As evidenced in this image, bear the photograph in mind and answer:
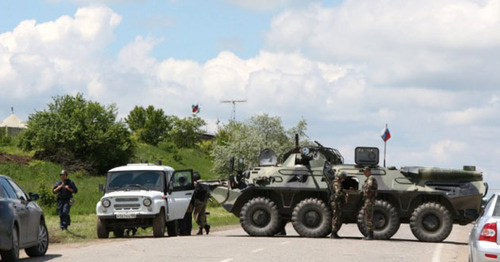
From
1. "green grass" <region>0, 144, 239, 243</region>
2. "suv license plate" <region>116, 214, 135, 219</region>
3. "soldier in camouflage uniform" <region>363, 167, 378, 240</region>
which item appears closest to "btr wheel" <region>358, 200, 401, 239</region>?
"soldier in camouflage uniform" <region>363, 167, 378, 240</region>

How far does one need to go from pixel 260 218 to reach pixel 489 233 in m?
13.5

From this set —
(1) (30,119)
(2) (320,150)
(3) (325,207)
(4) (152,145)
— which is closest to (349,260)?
(3) (325,207)

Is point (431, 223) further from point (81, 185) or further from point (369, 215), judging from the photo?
point (81, 185)

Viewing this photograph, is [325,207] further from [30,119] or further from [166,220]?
[30,119]

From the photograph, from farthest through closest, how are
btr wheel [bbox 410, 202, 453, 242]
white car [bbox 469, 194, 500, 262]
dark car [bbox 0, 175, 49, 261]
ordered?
btr wheel [bbox 410, 202, 453, 242] < dark car [bbox 0, 175, 49, 261] < white car [bbox 469, 194, 500, 262]

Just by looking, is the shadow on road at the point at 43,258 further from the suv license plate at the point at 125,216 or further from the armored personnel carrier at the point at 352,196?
the armored personnel carrier at the point at 352,196

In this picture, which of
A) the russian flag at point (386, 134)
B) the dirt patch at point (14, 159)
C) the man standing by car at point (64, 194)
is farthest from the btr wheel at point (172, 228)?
the dirt patch at point (14, 159)

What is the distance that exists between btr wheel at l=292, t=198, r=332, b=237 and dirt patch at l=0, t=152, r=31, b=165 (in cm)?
4973

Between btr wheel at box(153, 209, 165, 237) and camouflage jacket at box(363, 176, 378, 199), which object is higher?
camouflage jacket at box(363, 176, 378, 199)

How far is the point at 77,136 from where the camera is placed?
7500 cm

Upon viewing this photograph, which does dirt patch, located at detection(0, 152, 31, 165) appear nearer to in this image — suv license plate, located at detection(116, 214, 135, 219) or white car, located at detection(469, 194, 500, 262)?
suv license plate, located at detection(116, 214, 135, 219)

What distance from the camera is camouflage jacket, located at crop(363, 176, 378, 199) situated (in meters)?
23.6

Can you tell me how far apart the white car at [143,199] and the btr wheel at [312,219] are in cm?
328

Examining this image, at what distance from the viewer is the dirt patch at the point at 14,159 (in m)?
70.5
